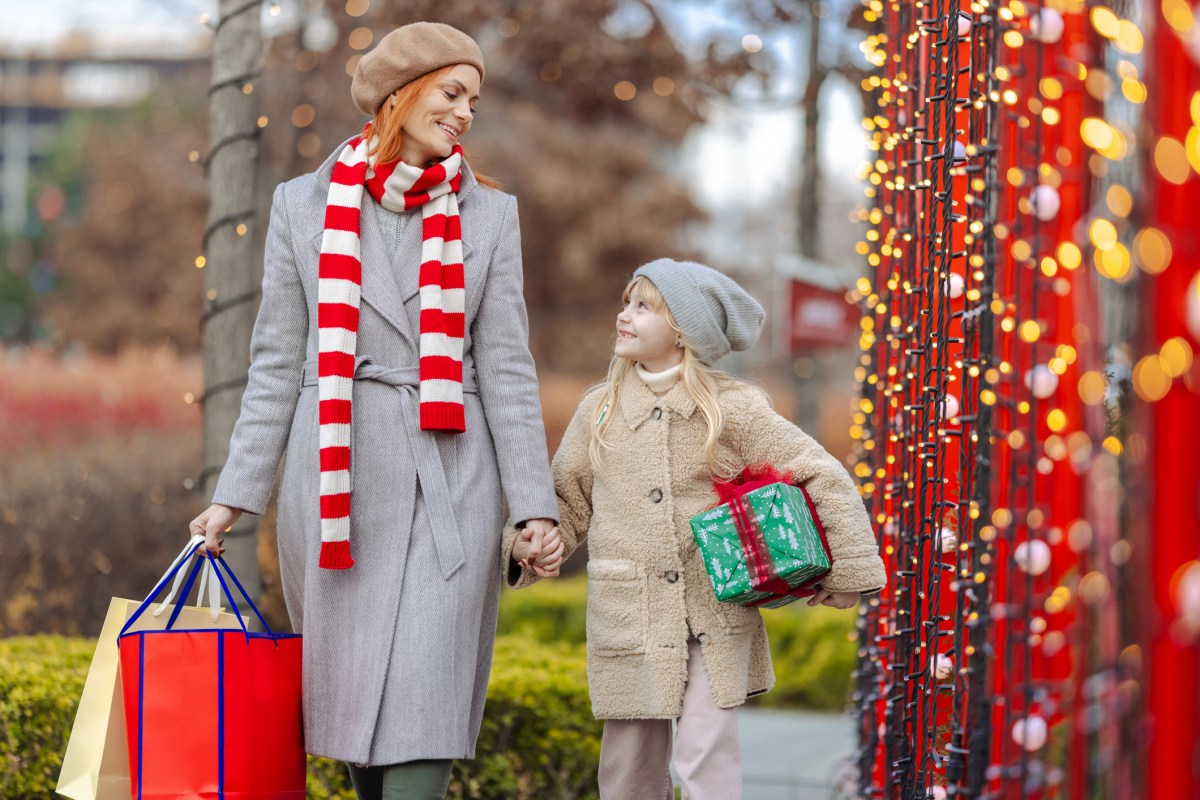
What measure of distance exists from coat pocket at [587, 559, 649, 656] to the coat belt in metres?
0.40

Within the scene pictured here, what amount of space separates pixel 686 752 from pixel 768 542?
520 mm

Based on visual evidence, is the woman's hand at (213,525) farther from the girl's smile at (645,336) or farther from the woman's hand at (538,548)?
the girl's smile at (645,336)

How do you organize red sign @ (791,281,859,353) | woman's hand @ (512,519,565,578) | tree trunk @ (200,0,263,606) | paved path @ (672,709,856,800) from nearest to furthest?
1. woman's hand @ (512,519,565,578)
2. tree trunk @ (200,0,263,606)
3. paved path @ (672,709,856,800)
4. red sign @ (791,281,859,353)

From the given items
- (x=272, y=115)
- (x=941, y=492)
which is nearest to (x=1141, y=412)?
(x=941, y=492)

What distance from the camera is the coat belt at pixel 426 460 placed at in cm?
317

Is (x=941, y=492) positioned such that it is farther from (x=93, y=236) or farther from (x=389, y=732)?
(x=93, y=236)

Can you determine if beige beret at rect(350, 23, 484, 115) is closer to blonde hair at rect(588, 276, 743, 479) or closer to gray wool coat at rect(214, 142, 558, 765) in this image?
gray wool coat at rect(214, 142, 558, 765)

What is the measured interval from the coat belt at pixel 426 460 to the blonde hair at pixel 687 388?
46 centimetres

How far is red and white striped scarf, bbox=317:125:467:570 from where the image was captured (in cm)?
310

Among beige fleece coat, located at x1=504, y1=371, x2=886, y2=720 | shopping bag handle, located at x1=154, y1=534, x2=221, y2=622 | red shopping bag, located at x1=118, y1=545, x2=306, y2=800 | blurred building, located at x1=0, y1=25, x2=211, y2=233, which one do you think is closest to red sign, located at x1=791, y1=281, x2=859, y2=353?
beige fleece coat, located at x1=504, y1=371, x2=886, y2=720

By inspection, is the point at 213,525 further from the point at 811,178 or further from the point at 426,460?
the point at 811,178

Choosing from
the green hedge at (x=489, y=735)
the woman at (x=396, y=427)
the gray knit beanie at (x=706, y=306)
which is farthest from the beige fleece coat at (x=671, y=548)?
the green hedge at (x=489, y=735)

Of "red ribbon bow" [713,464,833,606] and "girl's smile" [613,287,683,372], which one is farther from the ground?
"girl's smile" [613,287,683,372]

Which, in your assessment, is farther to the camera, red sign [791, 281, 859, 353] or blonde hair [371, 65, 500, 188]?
red sign [791, 281, 859, 353]
